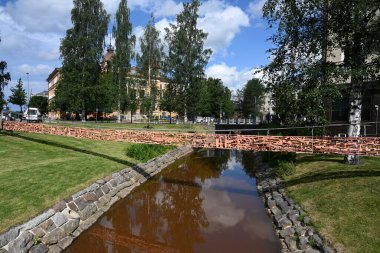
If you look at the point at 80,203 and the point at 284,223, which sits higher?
the point at 80,203

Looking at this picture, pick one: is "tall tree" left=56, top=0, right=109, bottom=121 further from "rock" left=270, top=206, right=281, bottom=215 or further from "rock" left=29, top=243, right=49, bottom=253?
"rock" left=29, top=243, right=49, bottom=253

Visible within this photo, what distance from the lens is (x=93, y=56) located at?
2026 inches

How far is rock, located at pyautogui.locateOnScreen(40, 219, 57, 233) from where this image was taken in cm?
1212

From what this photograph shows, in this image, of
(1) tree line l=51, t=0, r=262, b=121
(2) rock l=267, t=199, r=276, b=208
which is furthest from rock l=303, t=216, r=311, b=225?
(1) tree line l=51, t=0, r=262, b=121

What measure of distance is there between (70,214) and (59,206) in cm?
63

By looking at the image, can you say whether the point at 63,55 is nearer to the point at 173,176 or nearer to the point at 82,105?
the point at 82,105

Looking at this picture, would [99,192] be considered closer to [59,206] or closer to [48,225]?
[59,206]

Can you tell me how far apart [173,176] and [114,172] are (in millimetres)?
6481

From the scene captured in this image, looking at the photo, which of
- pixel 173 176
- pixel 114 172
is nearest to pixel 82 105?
pixel 173 176

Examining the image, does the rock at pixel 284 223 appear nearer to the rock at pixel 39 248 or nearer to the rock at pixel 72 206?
the rock at pixel 72 206

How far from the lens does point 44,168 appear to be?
58.4 ft

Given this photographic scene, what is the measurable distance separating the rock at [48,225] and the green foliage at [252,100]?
9423 centimetres

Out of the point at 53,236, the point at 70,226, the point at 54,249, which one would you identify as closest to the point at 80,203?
the point at 70,226

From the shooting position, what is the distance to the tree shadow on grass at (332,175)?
15727 millimetres
